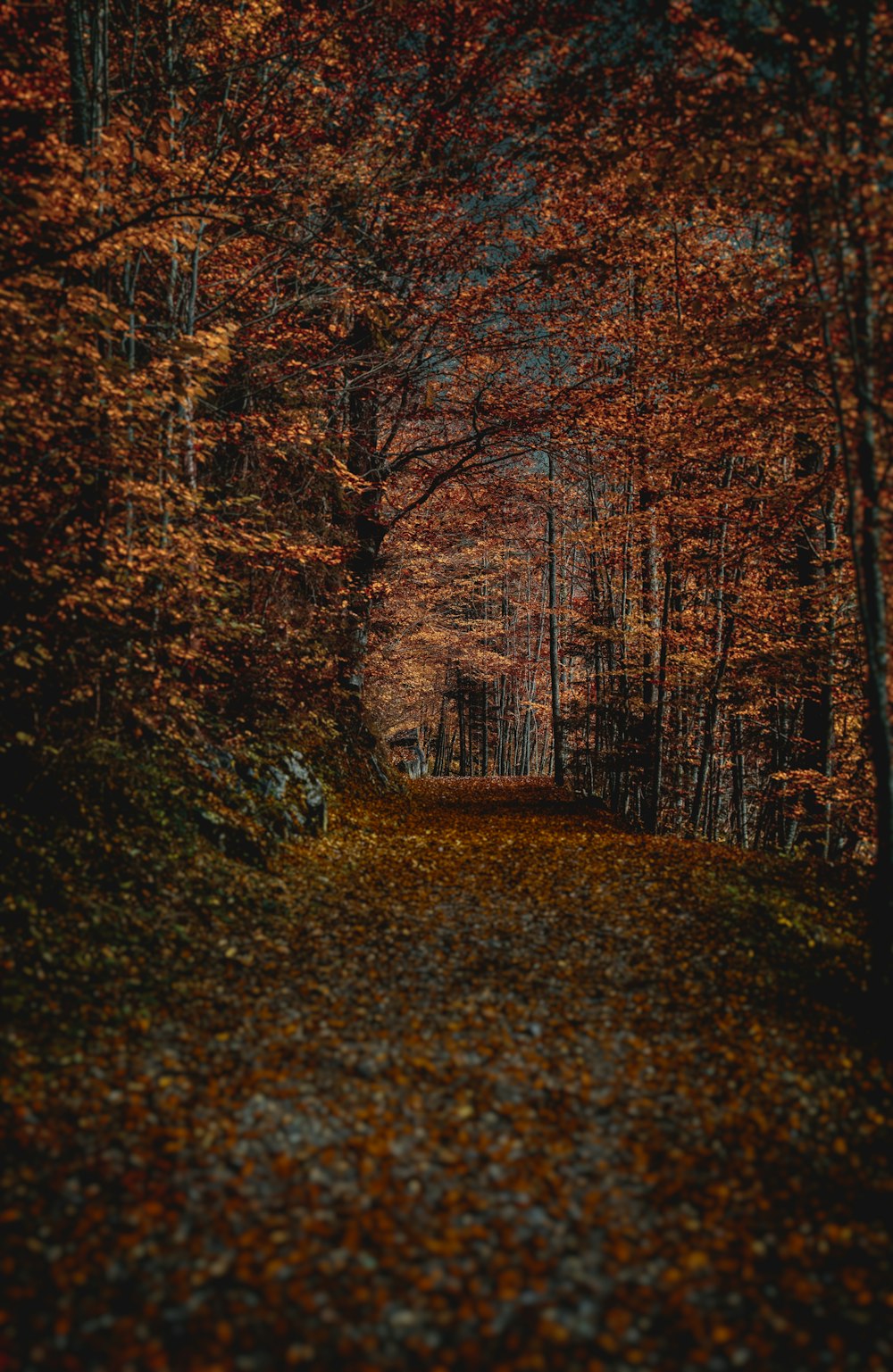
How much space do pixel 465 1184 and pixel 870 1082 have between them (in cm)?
384

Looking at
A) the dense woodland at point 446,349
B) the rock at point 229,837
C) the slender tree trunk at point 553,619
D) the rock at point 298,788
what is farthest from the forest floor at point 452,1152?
the slender tree trunk at point 553,619

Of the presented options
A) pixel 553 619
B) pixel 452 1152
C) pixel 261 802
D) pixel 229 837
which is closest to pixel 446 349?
pixel 553 619

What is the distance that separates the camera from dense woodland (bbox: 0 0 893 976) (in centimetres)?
693

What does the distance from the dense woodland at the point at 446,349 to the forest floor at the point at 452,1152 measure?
2148 mm

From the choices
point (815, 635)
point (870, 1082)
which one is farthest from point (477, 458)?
point (870, 1082)

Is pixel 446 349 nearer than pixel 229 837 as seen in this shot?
No

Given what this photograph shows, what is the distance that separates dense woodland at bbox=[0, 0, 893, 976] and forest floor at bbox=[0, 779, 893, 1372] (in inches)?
84.5

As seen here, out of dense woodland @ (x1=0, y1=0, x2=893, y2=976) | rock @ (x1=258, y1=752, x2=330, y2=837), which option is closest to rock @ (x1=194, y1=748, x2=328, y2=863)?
rock @ (x1=258, y1=752, x2=330, y2=837)

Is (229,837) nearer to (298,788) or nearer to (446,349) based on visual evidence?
(298,788)

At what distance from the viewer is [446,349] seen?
16625mm

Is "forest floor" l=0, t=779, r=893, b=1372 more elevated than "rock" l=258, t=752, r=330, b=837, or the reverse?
"rock" l=258, t=752, r=330, b=837

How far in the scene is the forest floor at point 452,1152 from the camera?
3.75 metres

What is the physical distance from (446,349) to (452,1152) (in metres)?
16.1

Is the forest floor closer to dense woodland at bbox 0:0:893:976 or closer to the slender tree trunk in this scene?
dense woodland at bbox 0:0:893:976
